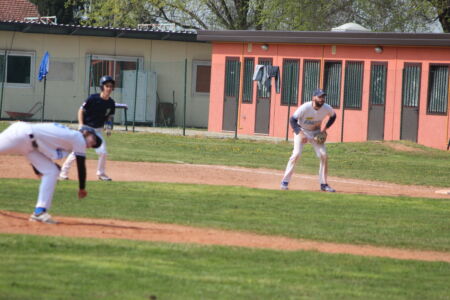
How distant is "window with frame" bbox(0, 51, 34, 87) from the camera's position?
122 ft

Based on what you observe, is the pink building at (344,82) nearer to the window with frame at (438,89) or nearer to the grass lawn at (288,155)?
the window with frame at (438,89)

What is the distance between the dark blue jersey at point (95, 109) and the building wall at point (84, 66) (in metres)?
21.0

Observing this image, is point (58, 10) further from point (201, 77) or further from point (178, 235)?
point (178, 235)

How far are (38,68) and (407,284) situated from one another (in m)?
29.0

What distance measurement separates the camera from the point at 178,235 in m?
12.1

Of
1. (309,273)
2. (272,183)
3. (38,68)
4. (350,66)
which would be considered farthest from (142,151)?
(309,273)

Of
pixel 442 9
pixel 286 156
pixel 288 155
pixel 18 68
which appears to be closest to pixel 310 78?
pixel 288 155

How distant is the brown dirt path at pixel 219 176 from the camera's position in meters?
18.9

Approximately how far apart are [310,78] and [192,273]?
80.8 feet

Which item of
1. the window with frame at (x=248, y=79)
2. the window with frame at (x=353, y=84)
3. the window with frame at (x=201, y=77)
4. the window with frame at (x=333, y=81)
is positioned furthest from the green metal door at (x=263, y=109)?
the window with frame at (x=201, y=77)

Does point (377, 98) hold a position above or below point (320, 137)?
above

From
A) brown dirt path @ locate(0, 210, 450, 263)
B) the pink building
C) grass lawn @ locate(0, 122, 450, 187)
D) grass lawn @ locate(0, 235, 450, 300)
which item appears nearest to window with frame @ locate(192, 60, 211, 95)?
the pink building

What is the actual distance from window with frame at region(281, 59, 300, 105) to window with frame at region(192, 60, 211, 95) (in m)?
6.52

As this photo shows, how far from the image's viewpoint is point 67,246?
34.7ft
